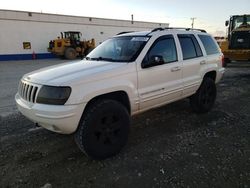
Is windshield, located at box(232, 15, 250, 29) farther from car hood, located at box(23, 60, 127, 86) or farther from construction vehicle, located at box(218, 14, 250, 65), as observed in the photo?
car hood, located at box(23, 60, 127, 86)

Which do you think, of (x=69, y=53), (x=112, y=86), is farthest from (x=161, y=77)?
(x=69, y=53)

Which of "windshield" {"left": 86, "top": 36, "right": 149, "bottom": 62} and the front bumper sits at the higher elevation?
"windshield" {"left": 86, "top": 36, "right": 149, "bottom": 62}

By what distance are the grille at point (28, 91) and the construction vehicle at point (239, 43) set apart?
12.6m

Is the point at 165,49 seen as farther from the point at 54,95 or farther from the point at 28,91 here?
the point at 28,91

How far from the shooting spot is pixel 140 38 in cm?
461

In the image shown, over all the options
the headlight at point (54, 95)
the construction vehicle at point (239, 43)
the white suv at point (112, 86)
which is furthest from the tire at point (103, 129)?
the construction vehicle at point (239, 43)

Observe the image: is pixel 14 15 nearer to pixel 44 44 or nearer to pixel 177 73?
pixel 44 44

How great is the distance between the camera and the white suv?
3.38 metres

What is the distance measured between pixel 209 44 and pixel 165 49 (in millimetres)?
1824

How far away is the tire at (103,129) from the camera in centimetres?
350

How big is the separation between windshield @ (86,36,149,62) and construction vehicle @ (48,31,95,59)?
19.8 m

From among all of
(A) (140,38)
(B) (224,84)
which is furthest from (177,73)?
(B) (224,84)

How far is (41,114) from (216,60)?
4.37m

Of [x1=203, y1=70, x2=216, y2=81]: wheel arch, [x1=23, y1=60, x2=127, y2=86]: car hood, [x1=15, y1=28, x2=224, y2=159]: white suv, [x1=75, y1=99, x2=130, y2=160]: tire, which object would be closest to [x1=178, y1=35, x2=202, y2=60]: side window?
[x1=15, y1=28, x2=224, y2=159]: white suv
